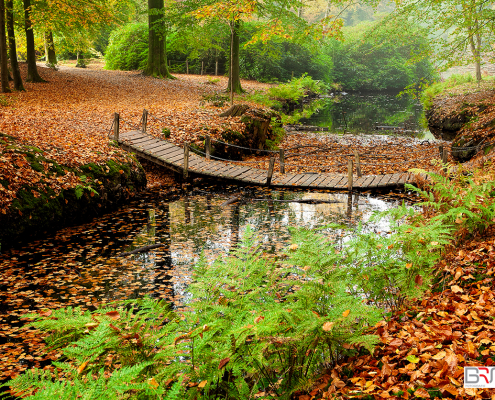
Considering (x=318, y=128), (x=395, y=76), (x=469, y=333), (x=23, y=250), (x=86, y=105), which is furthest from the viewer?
(x=395, y=76)

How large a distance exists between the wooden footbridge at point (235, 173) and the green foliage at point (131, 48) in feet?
70.7

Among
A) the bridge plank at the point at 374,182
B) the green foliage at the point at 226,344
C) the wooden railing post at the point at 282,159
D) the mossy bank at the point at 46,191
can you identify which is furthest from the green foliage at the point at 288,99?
the green foliage at the point at 226,344

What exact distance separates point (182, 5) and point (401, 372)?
887 inches

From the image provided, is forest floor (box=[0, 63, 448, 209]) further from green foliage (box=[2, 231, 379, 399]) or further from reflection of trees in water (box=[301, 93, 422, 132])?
green foliage (box=[2, 231, 379, 399])

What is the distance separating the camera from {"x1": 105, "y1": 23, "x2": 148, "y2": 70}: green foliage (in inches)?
1268

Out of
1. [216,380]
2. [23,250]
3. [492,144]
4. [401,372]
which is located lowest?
[23,250]

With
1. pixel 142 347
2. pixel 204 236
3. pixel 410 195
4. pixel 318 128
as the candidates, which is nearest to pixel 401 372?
pixel 142 347

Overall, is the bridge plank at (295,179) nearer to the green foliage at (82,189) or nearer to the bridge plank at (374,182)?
the bridge plank at (374,182)

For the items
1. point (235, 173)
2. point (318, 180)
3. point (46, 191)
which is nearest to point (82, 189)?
point (46, 191)

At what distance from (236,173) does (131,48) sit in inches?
1002

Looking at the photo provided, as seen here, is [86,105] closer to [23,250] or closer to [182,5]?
[182,5]

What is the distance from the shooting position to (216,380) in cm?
278

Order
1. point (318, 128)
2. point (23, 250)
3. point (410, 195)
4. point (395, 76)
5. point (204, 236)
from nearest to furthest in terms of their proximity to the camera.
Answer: point (23, 250) < point (204, 236) < point (410, 195) < point (318, 128) < point (395, 76)

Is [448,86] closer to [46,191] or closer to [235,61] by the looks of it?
[235,61]
